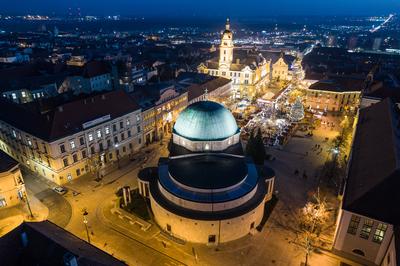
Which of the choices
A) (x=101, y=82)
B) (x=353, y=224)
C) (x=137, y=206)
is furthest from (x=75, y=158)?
(x=101, y=82)

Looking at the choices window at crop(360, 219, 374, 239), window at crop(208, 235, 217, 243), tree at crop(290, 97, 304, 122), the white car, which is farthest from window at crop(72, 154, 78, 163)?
tree at crop(290, 97, 304, 122)

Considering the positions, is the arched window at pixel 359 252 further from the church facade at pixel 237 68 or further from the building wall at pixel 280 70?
the building wall at pixel 280 70

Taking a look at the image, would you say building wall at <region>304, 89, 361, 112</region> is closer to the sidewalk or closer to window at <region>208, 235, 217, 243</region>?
window at <region>208, 235, 217, 243</region>

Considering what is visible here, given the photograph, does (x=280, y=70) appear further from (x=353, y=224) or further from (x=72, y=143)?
(x=353, y=224)

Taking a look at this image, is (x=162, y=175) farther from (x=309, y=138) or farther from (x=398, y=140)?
(x=309, y=138)

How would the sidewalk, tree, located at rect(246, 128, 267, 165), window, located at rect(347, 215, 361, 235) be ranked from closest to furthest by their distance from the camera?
1. window, located at rect(347, 215, 361, 235)
2. the sidewalk
3. tree, located at rect(246, 128, 267, 165)

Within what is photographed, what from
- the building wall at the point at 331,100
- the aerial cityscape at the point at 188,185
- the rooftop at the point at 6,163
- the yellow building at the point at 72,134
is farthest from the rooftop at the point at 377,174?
the rooftop at the point at 6,163
